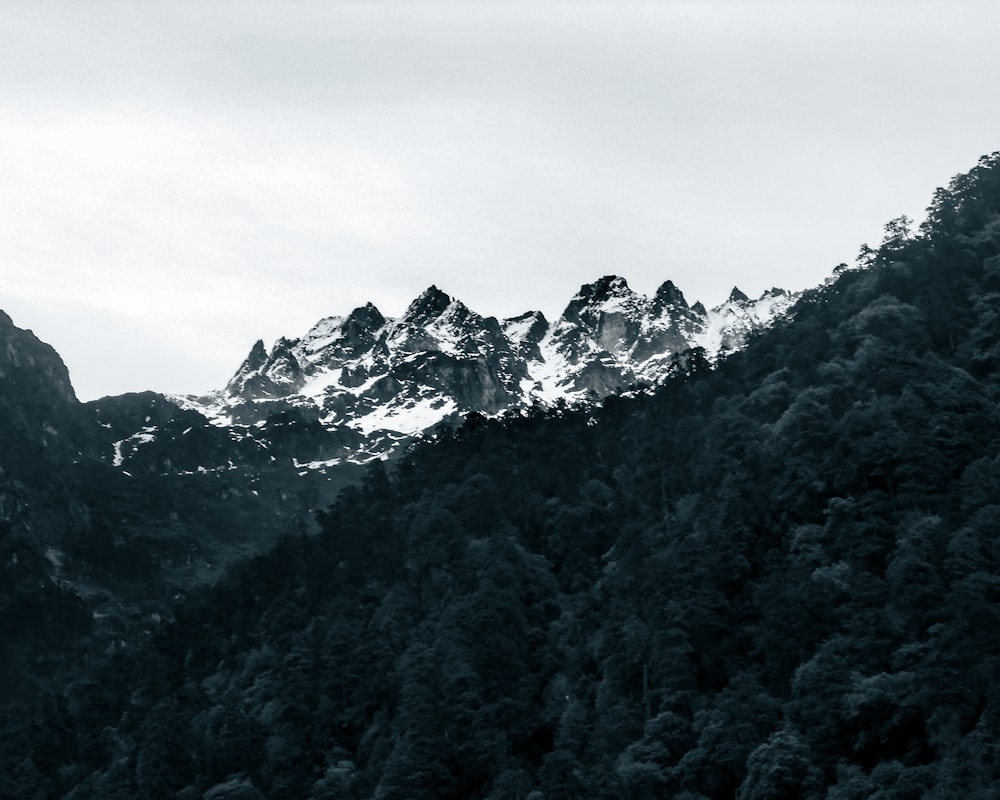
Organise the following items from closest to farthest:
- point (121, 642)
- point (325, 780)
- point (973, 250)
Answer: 1. point (325, 780)
2. point (973, 250)
3. point (121, 642)

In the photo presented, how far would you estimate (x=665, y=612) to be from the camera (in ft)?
323

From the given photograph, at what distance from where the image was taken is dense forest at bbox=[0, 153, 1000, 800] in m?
83.0

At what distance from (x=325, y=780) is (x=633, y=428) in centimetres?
5599

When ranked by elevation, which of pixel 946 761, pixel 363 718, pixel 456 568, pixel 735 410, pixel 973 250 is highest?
pixel 973 250

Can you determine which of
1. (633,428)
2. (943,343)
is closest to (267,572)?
(633,428)

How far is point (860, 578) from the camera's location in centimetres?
9062

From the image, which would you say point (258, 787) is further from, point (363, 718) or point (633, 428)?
point (633, 428)

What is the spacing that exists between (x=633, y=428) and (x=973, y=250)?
120 ft

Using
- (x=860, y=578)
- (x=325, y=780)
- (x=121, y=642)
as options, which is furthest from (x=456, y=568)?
(x=121, y=642)

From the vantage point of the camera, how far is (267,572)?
482ft

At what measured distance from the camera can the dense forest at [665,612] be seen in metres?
83.0

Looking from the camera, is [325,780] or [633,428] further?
[633,428]

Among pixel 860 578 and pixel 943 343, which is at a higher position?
pixel 943 343

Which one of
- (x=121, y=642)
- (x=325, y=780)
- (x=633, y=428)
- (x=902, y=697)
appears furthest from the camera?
(x=121, y=642)
